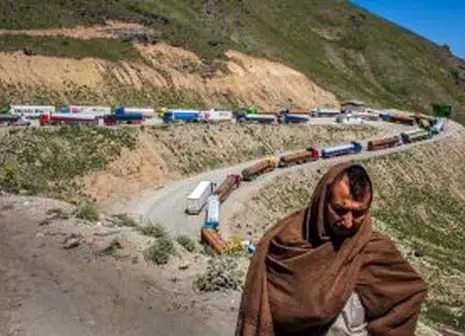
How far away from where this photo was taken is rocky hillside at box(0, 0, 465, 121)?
8281 cm

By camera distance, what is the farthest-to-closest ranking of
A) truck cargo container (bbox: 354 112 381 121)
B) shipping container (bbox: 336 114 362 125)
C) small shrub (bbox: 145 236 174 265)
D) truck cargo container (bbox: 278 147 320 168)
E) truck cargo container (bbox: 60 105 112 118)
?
truck cargo container (bbox: 354 112 381 121) → shipping container (bbox: 336 114 362 125) → truck cargo container (bbox: 278 147 320 168) → truck cargo container (bbox: 60 105 112 118) → small shrub (bbox: 145 236 174 265)

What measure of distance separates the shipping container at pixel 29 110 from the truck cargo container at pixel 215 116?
17107mm

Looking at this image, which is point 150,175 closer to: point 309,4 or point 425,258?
point 425,258

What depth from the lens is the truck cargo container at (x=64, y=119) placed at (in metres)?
65.8

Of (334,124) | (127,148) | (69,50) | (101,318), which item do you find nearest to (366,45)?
(334,124)

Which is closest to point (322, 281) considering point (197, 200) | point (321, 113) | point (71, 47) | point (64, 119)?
point (197, 200)

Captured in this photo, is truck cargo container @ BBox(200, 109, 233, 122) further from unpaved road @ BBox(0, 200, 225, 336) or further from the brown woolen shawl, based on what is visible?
the brown woolen shawl

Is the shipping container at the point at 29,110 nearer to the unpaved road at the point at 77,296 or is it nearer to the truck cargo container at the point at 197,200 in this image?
→ the truck cargo container at the point at 197,200

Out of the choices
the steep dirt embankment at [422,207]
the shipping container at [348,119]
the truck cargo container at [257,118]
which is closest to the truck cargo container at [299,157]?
the steep dirt embankment at [422,207]

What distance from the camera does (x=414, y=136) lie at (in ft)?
334

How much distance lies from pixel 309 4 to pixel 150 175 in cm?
13119

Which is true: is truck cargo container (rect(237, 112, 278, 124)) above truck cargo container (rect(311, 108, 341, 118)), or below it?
below

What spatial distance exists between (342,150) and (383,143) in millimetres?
10899

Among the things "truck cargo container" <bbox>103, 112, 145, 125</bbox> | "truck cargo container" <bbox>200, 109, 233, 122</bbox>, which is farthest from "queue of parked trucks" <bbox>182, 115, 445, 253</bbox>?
"truck cargo container" <bbox>103, 112, 145, 125</bbox>
